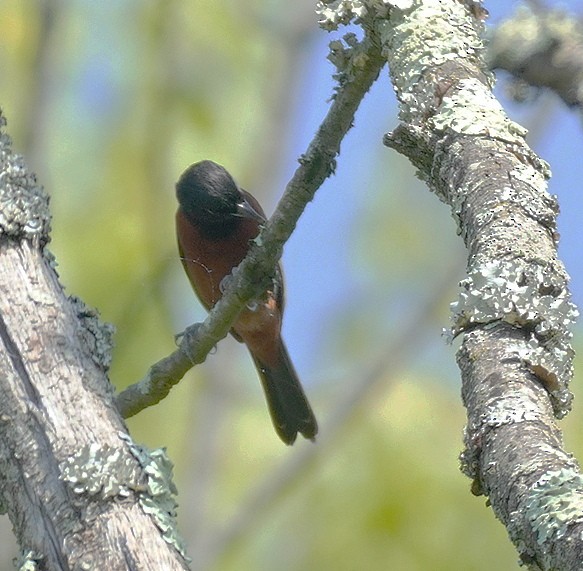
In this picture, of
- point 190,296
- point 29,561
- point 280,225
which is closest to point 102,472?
point 29,561

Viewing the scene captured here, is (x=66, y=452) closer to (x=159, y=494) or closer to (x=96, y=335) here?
(x=159, y=494)

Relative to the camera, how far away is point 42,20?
21.2 ft

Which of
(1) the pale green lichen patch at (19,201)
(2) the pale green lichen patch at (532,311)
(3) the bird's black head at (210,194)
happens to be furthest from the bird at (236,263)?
(2) the pale green lichen patch at (532,311)

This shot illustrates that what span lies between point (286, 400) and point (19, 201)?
3969 mm

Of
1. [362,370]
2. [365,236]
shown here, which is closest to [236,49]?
[365,236]

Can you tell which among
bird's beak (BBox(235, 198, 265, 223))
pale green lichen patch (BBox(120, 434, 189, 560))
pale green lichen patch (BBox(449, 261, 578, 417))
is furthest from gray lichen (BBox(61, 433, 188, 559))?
bird's beak (BBox(235, 198, 265, 223))

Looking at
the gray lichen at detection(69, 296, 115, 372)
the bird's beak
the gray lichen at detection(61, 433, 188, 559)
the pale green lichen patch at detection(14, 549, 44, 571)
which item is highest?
the bird's beak

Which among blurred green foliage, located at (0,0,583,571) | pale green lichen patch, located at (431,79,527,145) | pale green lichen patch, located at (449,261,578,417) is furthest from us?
blurred green foliage, located at (0,0,583,571)

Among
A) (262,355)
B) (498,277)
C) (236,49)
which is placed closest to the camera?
(498,277)

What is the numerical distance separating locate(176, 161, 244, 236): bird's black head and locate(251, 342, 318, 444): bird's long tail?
3.84ft

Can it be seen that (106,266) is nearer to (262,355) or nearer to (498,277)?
(262,355)

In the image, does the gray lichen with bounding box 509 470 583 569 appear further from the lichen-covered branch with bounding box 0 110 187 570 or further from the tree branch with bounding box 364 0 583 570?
the lichen-covered branch with bounding box 0 110 187 570

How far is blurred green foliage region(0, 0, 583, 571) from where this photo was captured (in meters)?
7.16

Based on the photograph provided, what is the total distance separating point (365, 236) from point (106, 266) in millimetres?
2474
